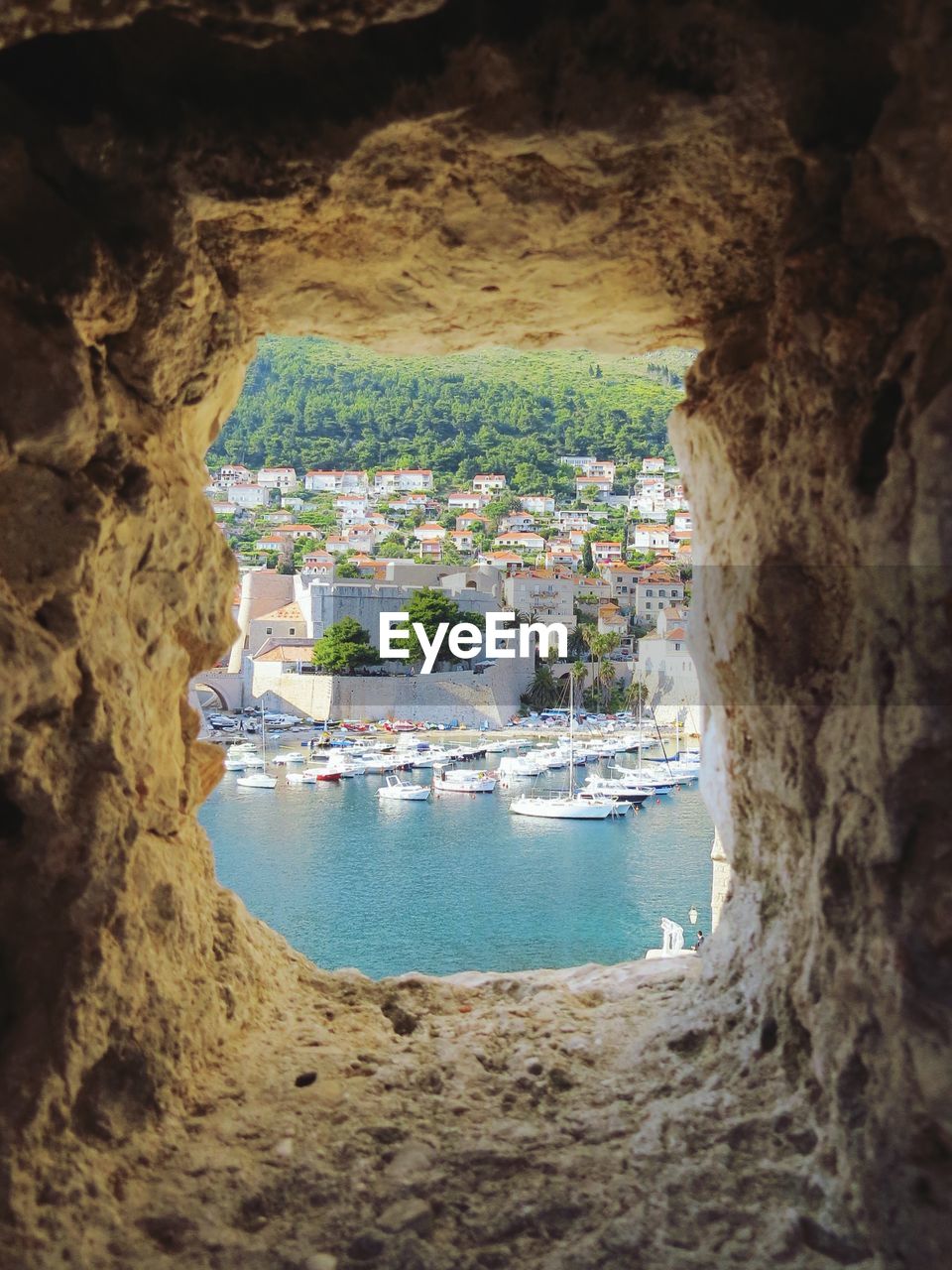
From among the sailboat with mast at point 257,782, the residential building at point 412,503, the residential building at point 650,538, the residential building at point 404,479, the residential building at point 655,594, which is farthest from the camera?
the residential building at point 404,479

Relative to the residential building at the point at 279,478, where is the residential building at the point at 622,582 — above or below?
below

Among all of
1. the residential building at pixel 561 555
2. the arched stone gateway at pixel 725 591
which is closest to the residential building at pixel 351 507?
the residential building at pixel 561 555

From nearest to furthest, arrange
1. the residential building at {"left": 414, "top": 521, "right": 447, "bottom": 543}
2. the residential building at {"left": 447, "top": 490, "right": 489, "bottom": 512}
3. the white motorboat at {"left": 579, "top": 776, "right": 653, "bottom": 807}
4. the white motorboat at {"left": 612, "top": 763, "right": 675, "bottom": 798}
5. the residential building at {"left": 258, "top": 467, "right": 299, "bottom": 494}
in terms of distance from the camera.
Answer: the white motorboat at {"left": 579, "top": 776, "right": 653, "bottom": 807}
the white motorboat at {"left": 612, "top": 763, "right": 675, "bottom": 798}
the residential building at {"left": 414, "top": 521, "right": 447, "bottom": 543}
the residential building at {"left": 447, "top": 490, "right": 489, "bottom": 512}
the residential building at {"left": 258, "top": 467, "right": 299, "bottom": 494}

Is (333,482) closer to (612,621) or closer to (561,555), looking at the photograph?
(561,555)

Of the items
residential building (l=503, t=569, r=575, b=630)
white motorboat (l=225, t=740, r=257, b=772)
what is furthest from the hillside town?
white motorboat (l=225, t=740, r=257, b=772)

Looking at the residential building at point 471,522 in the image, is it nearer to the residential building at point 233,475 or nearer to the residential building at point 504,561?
the residential building at point 504,561

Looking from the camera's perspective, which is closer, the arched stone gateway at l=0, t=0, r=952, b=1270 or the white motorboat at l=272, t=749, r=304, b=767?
the arched stone gateway at l=0, t=0, r=952, b=1270

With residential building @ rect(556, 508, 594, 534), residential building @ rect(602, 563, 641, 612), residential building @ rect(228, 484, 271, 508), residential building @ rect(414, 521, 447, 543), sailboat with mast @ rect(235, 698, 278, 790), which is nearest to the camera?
sailboat with mast @ rect(235, 698, 278, 790)
